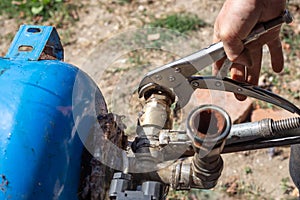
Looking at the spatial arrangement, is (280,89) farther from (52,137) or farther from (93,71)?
(52,137)

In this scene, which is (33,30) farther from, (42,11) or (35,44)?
(42,11)

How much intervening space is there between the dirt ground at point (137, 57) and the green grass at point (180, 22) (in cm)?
4

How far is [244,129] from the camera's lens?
1208 millimetres

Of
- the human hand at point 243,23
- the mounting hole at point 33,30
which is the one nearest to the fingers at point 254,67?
the human hand at point 243,23

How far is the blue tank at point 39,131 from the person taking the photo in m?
1.08

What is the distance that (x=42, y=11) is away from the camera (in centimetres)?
293

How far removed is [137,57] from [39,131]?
1.57 meters

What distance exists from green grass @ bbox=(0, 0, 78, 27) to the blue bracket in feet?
4.71

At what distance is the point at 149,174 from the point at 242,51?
43 cm

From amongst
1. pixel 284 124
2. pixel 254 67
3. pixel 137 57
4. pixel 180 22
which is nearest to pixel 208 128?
pixel 284 124

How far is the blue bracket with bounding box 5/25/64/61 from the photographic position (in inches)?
52.4

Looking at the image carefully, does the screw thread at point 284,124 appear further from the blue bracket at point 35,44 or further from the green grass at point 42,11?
the green grass at point 42,11

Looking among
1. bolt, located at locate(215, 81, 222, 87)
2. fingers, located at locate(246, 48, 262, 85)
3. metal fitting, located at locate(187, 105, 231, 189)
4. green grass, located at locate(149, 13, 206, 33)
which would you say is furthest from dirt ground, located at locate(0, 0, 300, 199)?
metal fitting, located at locate(187, 105, 231, 189)

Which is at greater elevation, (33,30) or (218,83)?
(33,30)
